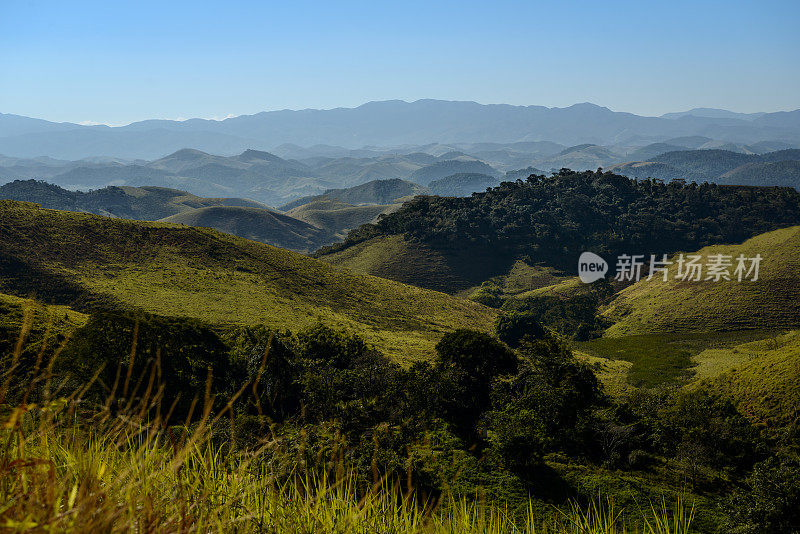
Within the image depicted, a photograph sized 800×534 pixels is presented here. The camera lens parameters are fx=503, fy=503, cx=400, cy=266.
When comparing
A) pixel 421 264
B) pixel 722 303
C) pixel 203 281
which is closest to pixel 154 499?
pixel 203 281

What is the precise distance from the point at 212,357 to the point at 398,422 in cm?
1720

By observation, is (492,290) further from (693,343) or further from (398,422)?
(398,422)

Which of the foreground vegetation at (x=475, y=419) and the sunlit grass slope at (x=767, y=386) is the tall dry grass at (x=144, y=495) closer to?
the foreground vegetation at (x=475, y=419)

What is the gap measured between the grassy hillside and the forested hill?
56.7m

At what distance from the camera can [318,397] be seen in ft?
116

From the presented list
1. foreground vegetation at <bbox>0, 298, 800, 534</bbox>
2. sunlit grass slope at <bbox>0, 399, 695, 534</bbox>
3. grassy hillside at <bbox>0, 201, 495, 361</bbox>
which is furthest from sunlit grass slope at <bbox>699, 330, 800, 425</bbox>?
sunlit grass slope at <bbox>0, 399, 695, 534</bbox>

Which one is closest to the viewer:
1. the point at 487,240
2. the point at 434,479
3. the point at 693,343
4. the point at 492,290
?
the point at 434,479

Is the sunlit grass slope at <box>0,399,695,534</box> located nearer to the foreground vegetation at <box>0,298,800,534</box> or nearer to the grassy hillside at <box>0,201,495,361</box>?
the foreground vegetation at <box>0,298,800,534</box>

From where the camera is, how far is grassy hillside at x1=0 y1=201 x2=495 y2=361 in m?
71.6

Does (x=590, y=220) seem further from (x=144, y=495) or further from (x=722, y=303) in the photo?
(x=144, y=495)

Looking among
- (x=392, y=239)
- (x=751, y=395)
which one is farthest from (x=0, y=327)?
(x=392, y=239)

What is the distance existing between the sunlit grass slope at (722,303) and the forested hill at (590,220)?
35.2 meters

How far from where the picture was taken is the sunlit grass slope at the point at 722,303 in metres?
96.5

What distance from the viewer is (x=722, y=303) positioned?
10225cm
